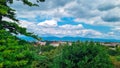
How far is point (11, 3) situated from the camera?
15711 mm

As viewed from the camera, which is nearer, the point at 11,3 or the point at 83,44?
the point at 11,3

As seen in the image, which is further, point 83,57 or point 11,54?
point 83,57

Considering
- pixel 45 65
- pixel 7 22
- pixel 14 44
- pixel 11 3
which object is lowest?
pixel 45 65

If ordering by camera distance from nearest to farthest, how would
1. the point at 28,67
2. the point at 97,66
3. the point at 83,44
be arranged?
the point at 28,67, the point at 97,66, the point at 83,44

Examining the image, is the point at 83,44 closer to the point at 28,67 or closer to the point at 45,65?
the point at 45,65

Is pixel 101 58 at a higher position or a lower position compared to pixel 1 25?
lower

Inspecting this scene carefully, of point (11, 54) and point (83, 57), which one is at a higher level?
point (11, 54)

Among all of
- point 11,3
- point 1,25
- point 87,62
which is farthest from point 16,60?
point 87,62

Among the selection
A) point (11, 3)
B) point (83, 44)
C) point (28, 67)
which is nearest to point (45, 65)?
point (83, 44)

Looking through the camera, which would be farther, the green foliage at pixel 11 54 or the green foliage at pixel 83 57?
the green foliage at pixel 83 57

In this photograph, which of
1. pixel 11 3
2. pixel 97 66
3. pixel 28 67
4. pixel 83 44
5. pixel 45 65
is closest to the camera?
pixel 28 67

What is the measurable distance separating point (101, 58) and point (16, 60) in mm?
13073

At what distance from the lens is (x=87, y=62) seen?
20.8 m

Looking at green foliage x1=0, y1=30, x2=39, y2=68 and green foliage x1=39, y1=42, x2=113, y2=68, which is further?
green foliage x1=39, y1=42, x2=113, y2=68
